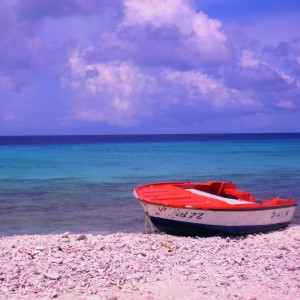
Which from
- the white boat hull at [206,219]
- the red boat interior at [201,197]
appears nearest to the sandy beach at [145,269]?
the white boat hull at [206,219]

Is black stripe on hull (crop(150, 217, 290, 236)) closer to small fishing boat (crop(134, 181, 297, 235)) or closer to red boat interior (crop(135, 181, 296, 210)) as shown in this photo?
small fishing boat (crop(134, 181, 297, 235))

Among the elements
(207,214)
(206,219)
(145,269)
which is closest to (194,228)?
(206,219)

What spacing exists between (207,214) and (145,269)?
12.4 ft

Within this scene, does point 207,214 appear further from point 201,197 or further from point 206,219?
point 201,197

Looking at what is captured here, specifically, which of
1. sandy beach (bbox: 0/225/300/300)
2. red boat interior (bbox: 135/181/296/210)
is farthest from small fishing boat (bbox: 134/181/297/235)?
sandy beach (bbox: 0/225/300/300)

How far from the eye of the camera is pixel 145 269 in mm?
8828

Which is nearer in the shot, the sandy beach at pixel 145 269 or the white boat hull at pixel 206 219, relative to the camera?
the sandy beach at pixel 145 269

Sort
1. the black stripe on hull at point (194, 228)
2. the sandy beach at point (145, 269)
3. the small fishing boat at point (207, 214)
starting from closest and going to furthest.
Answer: the sandy beach at point (145, 269) → the small fishing boat at point (207, 214) → the black stripe on hull at point (194, 228)

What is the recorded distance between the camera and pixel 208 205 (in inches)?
490

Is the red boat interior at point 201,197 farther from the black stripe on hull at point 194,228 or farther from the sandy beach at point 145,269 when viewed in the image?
the sandy beach at point 145,269

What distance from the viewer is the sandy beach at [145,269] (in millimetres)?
7688

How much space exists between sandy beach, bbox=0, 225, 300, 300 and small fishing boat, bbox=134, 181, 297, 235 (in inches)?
33.9

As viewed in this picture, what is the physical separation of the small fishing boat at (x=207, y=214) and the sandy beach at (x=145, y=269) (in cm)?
86

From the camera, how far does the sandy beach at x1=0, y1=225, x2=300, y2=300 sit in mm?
7688
